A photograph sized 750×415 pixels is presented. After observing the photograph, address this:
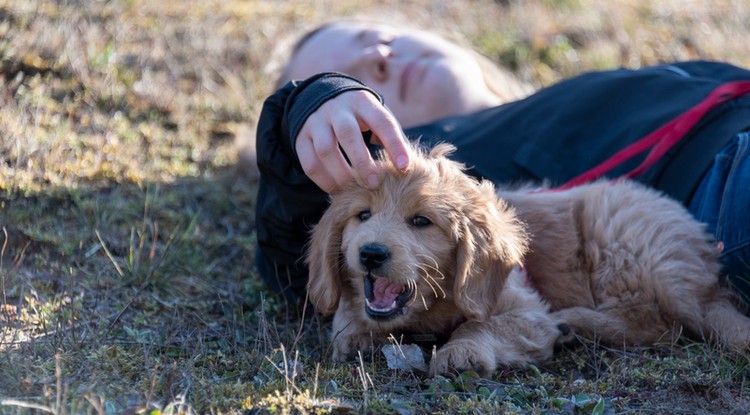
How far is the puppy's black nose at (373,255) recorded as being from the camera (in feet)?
10.5

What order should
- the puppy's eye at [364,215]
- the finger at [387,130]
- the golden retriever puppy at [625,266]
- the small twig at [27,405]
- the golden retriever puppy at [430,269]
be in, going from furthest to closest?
the golden retriever puppy at [625,266] → the puppy's eye at [364,215] → the golden retriever puppy at [430,269] → the finger at [387,130] → the small twig at [27,405]

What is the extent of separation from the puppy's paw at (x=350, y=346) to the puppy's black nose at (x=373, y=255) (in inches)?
15.8

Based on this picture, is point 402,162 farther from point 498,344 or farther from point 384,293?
point 498,344

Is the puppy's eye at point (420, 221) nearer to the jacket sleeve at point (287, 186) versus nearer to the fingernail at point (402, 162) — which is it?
the fingernail at point (402, 162)

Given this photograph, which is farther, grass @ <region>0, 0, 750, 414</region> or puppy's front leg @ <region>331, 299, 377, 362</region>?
puppy's front leg @ <region>331, 299, 377, 362</region>

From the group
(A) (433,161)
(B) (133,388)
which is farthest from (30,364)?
(A) (433,161)

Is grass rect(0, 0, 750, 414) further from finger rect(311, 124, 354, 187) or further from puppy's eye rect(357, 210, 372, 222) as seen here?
finger rect(311, 124, 354, 187)

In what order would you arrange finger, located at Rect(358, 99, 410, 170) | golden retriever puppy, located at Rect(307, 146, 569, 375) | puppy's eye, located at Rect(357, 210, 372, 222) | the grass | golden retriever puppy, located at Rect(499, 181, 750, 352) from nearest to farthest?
1. the grass
2. finger, located at Rect(358, 99, 410, 170)
3. golden retriever puppy, located at Rect(307, 146, 569, 375)
4. puppy's eye, located at Rect(357, 210, 372, 222)
5. golden retriever puppy, located at Rect(499, 181, 750, 352)

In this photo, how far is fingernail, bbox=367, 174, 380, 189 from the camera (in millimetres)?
3345

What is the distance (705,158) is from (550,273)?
1.07 metres

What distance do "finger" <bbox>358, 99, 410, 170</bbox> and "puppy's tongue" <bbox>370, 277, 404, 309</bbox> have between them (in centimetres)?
52

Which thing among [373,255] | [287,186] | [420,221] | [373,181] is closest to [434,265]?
[420,221]

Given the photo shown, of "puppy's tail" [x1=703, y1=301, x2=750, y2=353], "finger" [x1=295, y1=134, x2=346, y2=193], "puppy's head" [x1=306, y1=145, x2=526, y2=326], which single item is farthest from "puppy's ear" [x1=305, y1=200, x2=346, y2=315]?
"puppy's tail" [x1=703, y1=301, x2=750, y2=353]

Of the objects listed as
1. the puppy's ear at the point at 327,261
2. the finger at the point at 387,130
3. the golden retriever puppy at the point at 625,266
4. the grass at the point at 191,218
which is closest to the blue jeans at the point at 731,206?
the golden retriever puppy at the point at 625,266
